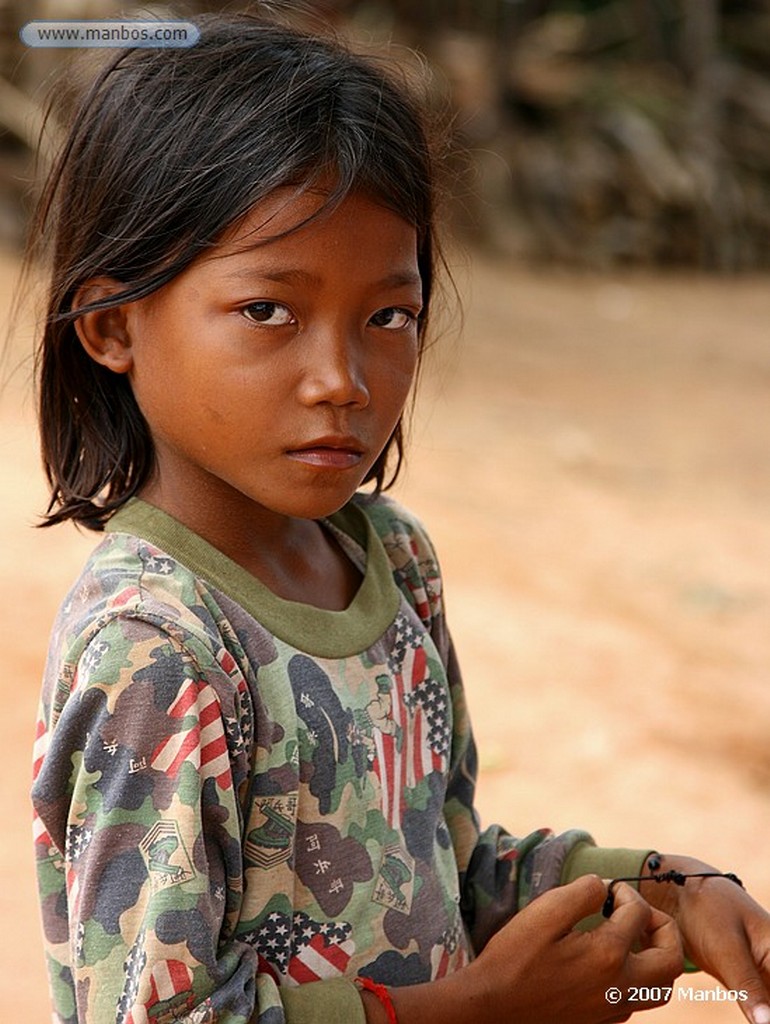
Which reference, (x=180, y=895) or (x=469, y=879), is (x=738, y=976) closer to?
(x=469, y=879)

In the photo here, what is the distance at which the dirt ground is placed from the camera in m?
3.21

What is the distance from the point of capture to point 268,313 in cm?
132

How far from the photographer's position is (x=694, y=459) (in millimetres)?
6203

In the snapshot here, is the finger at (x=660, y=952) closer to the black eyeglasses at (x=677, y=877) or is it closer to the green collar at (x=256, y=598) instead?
the black eyeglasses at (x=677, y=877)

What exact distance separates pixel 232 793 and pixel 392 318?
464 mm

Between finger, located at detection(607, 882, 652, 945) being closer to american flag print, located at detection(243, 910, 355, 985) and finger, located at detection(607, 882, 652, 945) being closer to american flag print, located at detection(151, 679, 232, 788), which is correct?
american flag print, located at detection(243, 910, 355, 985)

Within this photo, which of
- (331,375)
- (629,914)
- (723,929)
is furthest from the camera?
(723,929)

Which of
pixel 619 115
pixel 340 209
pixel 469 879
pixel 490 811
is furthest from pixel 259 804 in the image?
pixel 619 115

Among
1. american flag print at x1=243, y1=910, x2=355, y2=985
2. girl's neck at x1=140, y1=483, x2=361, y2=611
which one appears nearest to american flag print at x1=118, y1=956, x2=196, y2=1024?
american flag print at x1=243, y1=910, x2=355, y2=985

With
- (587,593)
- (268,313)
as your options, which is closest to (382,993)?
(268,313)

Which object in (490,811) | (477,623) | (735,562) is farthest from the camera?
(735,562)

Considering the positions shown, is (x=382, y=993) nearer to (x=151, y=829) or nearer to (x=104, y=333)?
(x=151, y=829)

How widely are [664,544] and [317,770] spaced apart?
3875 millimetres

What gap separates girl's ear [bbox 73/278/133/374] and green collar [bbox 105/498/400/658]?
0.45 feet
